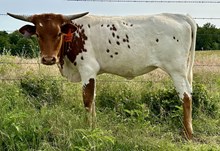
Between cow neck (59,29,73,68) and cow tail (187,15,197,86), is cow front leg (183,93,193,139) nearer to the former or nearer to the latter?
cow tail (187,15,197,86)

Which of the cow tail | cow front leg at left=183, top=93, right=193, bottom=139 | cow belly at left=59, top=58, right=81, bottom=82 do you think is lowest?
cow front leg at left=183, top=93, right=193, bottom=139

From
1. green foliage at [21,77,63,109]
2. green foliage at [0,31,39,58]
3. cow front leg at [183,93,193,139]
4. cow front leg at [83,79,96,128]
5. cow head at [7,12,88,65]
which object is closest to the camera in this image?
cow head at [7,12,88,65]

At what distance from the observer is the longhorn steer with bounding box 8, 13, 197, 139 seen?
696 cm

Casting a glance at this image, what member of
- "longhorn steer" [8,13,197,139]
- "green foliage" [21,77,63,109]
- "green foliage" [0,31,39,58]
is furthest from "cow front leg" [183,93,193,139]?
"green foliage" [0,31,39,58]

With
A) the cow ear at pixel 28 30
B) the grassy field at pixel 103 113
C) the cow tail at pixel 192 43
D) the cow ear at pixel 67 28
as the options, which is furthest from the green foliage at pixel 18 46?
the cow tail at pixel 192 43

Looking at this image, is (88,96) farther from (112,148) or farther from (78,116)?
(112,148)

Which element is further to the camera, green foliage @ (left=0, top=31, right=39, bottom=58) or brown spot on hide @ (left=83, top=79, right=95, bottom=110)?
green foliage @ (left=0, top=31, right=39, bottom=58)

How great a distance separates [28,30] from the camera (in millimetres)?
6734

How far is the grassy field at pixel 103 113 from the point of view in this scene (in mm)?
5551

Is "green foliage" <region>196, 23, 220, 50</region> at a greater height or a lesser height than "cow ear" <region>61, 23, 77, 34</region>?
lesser

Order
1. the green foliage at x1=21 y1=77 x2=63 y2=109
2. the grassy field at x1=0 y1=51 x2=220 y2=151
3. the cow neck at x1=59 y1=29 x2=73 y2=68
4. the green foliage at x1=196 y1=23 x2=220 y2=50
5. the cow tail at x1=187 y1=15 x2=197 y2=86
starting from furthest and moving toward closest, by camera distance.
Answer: the green foliage at x1=196 y1=23 x2=220 y2=50 → the green foliage at x1=21 y1=77 x2=63 y2=109 → the cow tail at x1=187 y1=15 x2=197 y2=86 → the cow neck at x1=59 y1=29 x2=73 y2=68 → the grassy field at x1=0 y1=51 x2=220 y2=151

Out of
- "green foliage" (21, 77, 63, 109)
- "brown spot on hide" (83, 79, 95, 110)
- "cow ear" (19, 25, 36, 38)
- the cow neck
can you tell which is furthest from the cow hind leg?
"cow ear" (19, 25, 36, 38)

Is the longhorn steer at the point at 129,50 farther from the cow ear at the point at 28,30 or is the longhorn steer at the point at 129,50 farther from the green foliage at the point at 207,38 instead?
the green foliage at the point at 207,38

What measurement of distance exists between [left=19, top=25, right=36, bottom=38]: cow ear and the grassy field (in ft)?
3.16
